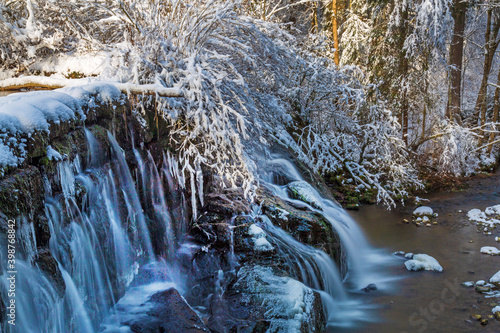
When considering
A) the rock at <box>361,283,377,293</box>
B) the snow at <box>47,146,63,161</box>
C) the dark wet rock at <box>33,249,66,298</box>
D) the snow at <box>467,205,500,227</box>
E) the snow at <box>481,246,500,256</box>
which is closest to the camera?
the dark wet rock at <box>33,249,66,298</box>

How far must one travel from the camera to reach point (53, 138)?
4.27m

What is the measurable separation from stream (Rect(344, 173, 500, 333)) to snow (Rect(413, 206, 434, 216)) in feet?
0.79

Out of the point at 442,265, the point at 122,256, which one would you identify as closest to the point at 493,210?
the point at 442,265

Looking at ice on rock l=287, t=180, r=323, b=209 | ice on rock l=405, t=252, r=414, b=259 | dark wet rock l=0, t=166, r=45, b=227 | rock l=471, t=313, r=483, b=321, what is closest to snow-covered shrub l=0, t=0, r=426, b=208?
ice on rock l=287, t=180, r=323, b=209

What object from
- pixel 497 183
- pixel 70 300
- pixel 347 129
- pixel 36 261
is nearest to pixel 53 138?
pixel 36 261

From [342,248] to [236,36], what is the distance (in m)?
4.54

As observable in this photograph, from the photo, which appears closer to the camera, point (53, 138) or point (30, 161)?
point (30, 161)

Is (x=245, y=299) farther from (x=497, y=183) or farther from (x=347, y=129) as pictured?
(x=497, y=183)

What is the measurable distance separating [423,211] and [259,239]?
602cm

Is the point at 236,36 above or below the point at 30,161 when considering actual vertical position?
above

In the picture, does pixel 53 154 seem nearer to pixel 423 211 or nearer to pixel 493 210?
pixel 423 211

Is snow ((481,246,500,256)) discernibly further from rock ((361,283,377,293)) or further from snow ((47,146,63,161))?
snow ((47,146,63,161))

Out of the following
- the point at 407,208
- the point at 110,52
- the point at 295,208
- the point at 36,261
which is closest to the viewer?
the point at 36,261

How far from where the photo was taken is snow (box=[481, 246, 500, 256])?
788cm
